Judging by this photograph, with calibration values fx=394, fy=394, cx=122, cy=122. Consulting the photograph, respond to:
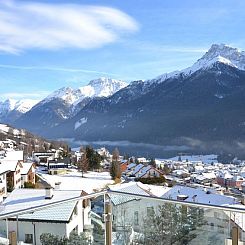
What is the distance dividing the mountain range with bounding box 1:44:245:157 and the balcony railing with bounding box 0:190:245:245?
98.3 m

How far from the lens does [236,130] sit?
111875mm

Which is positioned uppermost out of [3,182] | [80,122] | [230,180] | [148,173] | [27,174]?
[80,122]

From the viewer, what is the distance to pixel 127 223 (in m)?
2.79

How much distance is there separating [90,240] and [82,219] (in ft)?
0.54

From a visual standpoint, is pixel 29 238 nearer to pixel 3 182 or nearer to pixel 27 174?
pixel 3 182

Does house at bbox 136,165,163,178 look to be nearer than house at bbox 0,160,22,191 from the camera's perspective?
No

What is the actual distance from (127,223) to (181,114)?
146 meters

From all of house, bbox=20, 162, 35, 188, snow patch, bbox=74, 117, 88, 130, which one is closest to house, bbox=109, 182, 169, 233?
house, bbox=20, 162, 35, 188

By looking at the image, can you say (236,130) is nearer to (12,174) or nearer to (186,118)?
(186,118)

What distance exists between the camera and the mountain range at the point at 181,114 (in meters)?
117

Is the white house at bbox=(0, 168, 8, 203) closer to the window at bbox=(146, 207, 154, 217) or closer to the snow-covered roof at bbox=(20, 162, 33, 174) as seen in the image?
the snow-covered roof at bbox=(20, 162, 33, 174)

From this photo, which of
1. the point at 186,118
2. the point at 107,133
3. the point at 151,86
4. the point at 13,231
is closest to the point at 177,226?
the point at 13,231

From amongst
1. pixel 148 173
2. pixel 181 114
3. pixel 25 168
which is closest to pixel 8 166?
pixel 25 168

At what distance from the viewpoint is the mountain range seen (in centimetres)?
11675
